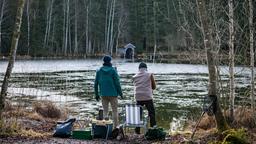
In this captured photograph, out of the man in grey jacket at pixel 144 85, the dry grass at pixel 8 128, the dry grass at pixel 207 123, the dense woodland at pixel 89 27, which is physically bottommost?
the dry grass at pixel 207 123

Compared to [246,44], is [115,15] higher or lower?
higher

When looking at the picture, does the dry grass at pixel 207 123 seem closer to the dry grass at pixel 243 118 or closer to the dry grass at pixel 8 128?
the dry grass at pixel 243 118

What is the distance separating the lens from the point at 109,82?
39.3 feet

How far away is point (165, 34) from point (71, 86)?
58.7m

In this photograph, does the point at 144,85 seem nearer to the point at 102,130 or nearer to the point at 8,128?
the point at 102,130

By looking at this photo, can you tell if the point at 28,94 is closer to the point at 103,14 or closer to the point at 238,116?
the point at 238,116

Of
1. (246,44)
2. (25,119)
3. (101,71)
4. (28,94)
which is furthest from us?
(28,94)

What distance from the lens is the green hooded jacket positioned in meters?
Answer: 12.0

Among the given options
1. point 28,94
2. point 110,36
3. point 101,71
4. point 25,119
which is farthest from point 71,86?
point 110,36

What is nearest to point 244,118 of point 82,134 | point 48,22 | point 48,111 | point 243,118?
point 243,118

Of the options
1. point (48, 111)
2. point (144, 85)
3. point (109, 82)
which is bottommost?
point (48, 111)

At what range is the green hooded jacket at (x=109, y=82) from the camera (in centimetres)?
1198

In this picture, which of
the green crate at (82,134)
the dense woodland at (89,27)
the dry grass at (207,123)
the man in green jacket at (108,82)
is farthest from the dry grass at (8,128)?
the dense woodland at (89,27)

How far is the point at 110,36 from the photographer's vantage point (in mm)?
87188
